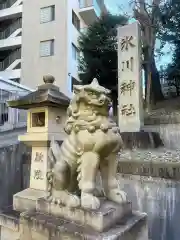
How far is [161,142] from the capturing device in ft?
22.6

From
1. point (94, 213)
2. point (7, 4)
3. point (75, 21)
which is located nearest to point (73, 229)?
point (94, 213)

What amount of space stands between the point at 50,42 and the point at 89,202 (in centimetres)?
1548

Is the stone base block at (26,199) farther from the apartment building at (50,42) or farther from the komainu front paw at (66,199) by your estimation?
the apartment building at (50,42)

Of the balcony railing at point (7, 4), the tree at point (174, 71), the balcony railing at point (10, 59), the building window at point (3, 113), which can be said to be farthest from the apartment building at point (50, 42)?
the tree at point (174, 71)

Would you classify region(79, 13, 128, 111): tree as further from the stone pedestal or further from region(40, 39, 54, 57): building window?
the stone pedestal

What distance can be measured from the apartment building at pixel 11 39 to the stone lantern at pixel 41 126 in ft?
46.3

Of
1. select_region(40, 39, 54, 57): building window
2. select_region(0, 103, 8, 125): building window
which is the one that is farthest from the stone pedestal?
select_region(40, 39, 54, 57): building window

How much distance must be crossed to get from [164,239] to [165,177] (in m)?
1.00

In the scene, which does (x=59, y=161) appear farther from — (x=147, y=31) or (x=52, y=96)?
(x=147, y=31)

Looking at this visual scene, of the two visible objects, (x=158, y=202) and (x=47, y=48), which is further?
(x=47, y=48)

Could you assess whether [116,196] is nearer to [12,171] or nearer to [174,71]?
[12,171]

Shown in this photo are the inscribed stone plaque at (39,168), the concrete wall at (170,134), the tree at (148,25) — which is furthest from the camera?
the tree at (148,25)

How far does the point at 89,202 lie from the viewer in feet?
6.58

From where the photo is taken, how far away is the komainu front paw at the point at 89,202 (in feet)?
6.55
